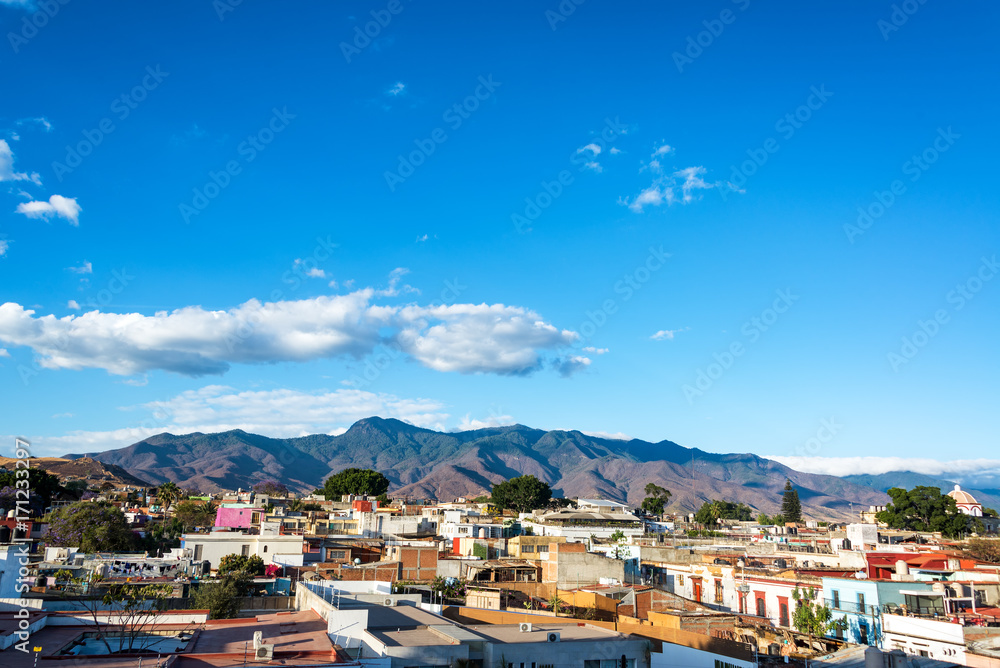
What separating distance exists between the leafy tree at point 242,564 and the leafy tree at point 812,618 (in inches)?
1264

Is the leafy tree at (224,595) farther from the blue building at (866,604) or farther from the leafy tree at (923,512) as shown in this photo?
the leafy tree at (923,512)

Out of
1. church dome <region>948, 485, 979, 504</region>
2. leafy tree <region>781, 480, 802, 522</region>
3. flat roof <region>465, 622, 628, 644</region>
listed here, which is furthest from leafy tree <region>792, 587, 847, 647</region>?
leafy tree <region>781, 480, 802, 522</region>

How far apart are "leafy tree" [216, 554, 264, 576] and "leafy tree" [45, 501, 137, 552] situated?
2153cm

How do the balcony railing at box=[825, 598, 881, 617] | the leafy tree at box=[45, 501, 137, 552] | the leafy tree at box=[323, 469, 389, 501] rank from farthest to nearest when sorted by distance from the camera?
the leafy tree at box=[323, 469, 389, 501] < the leafy tree at box=[45, 501, 137, 552] < the balcony railing at box=[825, 598, 881, 617]

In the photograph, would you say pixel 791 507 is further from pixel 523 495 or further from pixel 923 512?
pixel 523 495

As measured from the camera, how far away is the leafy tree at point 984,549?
157 feet

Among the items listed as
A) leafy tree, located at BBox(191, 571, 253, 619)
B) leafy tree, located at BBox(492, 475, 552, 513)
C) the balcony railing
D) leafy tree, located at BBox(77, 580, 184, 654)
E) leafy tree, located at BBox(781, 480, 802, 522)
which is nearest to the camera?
leafy tree, located at BBox(77, 580, 184, 654)

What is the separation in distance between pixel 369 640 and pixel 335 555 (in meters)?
35.1

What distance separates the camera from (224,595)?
35.8 metres

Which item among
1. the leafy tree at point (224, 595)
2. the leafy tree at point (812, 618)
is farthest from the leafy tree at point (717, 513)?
the leafy tree at point (224, 595)

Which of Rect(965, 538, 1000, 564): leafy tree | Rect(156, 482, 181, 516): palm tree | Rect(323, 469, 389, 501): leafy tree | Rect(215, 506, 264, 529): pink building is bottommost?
Rect(965, 538, 1000, 564): leafy tree

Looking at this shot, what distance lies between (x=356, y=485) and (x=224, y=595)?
104 meters

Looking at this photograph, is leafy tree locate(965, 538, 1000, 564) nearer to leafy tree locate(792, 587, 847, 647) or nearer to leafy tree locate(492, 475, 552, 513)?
leafy tree locate(792, 587, 847, 647)

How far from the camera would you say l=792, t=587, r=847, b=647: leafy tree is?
32.0 meters
